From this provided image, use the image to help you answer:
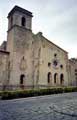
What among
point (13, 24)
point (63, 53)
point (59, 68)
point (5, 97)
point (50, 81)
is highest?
point (13, 24)

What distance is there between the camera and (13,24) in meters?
26.3

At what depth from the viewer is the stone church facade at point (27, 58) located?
2434 centimetres

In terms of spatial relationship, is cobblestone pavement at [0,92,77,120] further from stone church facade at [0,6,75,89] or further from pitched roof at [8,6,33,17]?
pitched roof at [8,6,33,17]

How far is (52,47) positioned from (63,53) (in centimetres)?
347

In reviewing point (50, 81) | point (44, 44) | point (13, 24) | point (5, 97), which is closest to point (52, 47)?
point (44, 44)

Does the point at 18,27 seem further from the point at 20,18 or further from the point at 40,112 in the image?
the point at 40,112

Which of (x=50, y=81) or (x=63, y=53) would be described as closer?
(x=50, y=81)

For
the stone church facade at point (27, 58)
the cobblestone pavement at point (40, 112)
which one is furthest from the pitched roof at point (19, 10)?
the cobblestone pavement at point (40, 112)

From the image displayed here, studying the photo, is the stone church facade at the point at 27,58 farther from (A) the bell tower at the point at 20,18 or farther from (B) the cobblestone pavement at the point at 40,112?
(B) the cobblestone pavement at the point at 40,112

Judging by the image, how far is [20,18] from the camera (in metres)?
26.9

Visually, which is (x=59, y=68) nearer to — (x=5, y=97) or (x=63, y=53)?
(x=63, y=53)

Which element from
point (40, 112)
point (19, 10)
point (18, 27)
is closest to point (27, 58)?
point (18, 27)

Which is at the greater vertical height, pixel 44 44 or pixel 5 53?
pixel 44 44

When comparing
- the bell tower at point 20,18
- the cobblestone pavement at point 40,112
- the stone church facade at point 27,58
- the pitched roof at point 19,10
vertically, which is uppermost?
the pitched roof at point 19,10
